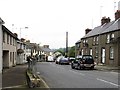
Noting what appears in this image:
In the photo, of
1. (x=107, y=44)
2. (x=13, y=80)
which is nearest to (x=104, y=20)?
(x=107, y=44)

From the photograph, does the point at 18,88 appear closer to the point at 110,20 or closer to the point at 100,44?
the point at 100,44

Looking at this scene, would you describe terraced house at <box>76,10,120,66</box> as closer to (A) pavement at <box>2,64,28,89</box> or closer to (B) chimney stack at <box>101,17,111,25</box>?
(B) chimney stack at <box>101,17,111,25</box>

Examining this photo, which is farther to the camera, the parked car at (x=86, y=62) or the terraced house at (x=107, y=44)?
the terraced house at (x=107, y=44)

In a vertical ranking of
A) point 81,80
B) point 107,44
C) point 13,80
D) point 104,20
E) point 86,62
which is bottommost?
point 81,80

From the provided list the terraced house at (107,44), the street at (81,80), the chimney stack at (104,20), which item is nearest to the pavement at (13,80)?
the street at (81,80)

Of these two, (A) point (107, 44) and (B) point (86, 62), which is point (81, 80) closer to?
(B) point (86, 62)

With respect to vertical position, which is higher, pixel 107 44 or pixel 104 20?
pixel 104 20

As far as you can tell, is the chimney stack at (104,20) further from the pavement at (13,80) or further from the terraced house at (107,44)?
the pavement at (13,80)

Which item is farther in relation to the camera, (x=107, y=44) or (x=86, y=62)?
(x=107, y=44)

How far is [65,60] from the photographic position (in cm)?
6250

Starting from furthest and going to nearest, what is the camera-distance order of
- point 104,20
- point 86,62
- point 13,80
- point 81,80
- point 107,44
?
point 104,20
point 107,44
point 86,62
point 81,80
point 13,80

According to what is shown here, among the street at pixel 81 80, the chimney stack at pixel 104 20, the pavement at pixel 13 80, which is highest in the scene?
the chimney stack at pixel 104 20

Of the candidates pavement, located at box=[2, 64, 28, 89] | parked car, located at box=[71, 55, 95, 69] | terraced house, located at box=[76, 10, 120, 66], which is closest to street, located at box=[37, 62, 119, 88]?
pavement, located at box=[2, 64, 28, 89]

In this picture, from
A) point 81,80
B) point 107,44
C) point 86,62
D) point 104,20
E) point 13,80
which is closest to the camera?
point 13,80
